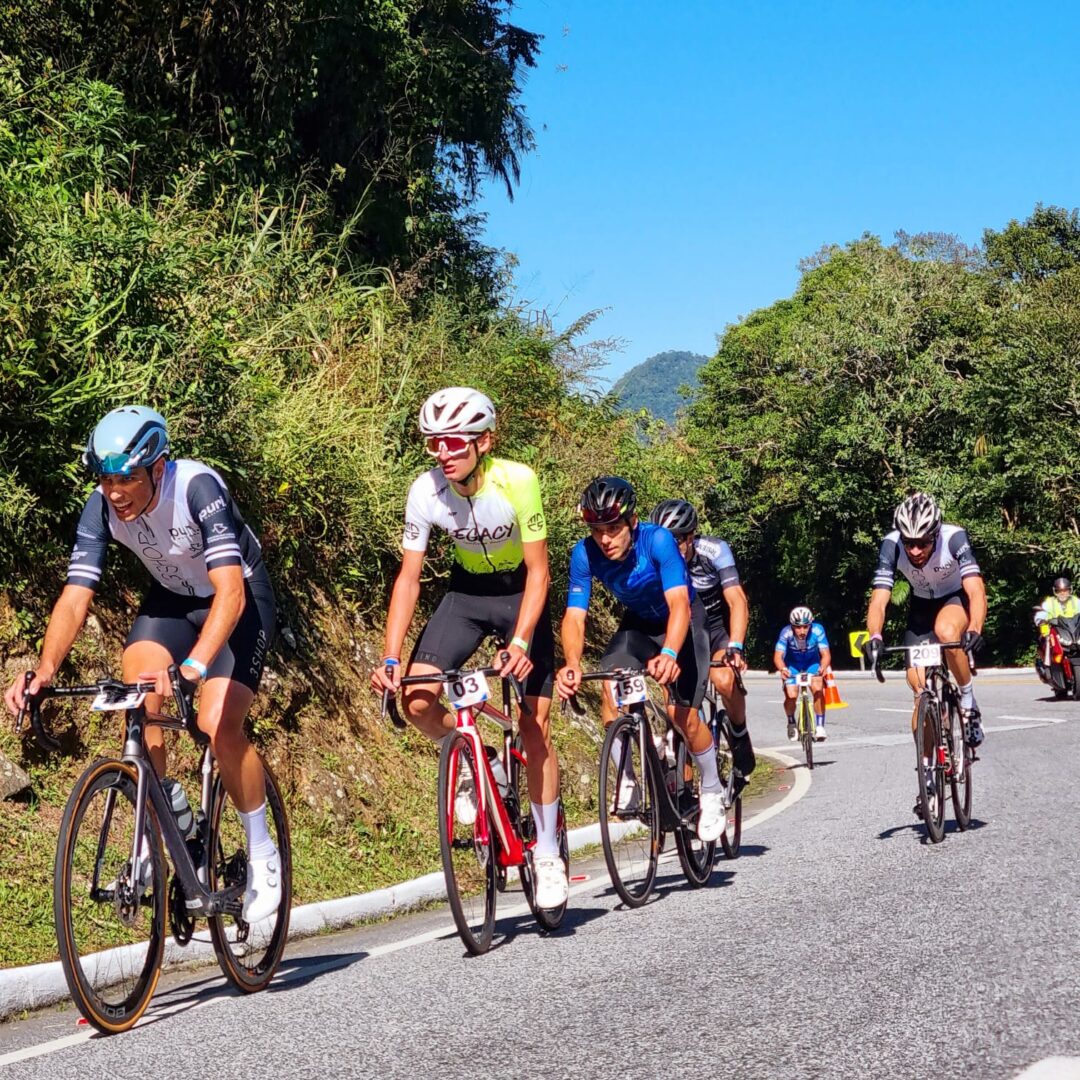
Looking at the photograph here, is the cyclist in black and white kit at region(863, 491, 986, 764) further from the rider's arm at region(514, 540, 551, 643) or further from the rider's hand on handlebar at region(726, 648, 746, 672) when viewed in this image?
the rider's arm at region(514, 540, 551, 643)

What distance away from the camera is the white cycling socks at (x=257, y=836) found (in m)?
5.70

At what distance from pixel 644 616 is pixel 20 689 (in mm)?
4068

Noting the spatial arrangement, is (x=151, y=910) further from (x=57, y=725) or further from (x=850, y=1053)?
(x=57, y=725)

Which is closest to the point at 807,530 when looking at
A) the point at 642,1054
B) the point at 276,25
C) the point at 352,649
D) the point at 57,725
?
the point at 276,25

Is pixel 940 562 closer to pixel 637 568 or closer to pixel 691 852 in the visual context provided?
pixel 637 568

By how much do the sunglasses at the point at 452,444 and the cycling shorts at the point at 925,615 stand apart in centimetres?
457

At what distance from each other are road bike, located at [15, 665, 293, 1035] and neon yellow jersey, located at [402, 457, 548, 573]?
1.59 metres

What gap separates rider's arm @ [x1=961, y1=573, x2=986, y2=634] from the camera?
30.0 feet

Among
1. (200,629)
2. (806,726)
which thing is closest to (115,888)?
(200,629)

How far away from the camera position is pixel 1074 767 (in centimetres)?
1323

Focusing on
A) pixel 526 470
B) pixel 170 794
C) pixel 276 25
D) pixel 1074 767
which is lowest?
pixel 1074 767

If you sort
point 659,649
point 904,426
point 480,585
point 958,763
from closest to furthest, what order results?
point 480,585
point 659,649
point 958,763
point 904,426

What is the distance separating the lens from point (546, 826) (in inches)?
264

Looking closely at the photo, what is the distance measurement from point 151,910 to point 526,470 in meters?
2.55
